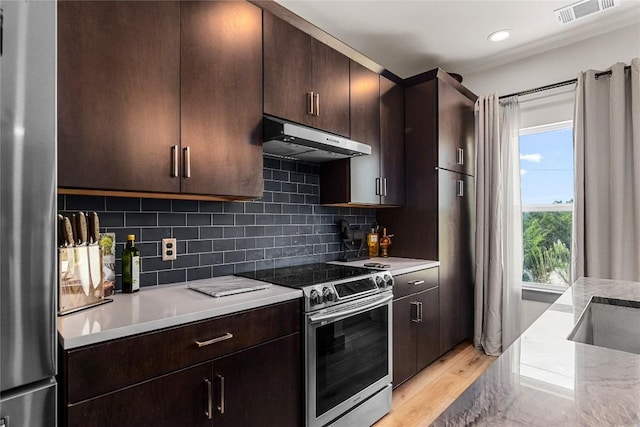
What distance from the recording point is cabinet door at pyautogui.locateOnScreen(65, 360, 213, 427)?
1.03 m

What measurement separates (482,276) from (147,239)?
9.15ft

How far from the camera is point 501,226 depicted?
301cm

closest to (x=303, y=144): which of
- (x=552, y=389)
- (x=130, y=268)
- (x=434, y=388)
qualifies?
(x=130, y=268)

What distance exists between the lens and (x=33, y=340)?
0.82m

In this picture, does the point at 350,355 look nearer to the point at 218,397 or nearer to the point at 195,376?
the point at 218,397

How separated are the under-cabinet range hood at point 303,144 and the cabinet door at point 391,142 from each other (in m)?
0.49

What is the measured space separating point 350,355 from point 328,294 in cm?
43

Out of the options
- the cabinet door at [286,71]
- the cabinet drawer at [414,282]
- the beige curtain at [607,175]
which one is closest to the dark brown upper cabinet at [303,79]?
the cabinet door at [286,71]

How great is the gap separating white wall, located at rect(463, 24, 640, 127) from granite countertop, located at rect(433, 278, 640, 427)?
2699 mm

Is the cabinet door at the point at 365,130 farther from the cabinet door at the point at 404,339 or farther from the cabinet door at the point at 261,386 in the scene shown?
the cabinet door at the point at 261,386

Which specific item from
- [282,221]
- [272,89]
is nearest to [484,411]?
[272,89]

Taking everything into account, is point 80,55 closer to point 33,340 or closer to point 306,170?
point 33,340

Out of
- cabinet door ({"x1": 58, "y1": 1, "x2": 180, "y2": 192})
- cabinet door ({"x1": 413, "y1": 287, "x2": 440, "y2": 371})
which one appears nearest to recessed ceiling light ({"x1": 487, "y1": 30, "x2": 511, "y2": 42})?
cabinet door ({"x1": 413, "y1": 287, "x2": 440, "y2": 371})

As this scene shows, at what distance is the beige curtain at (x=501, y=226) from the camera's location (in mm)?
3002
